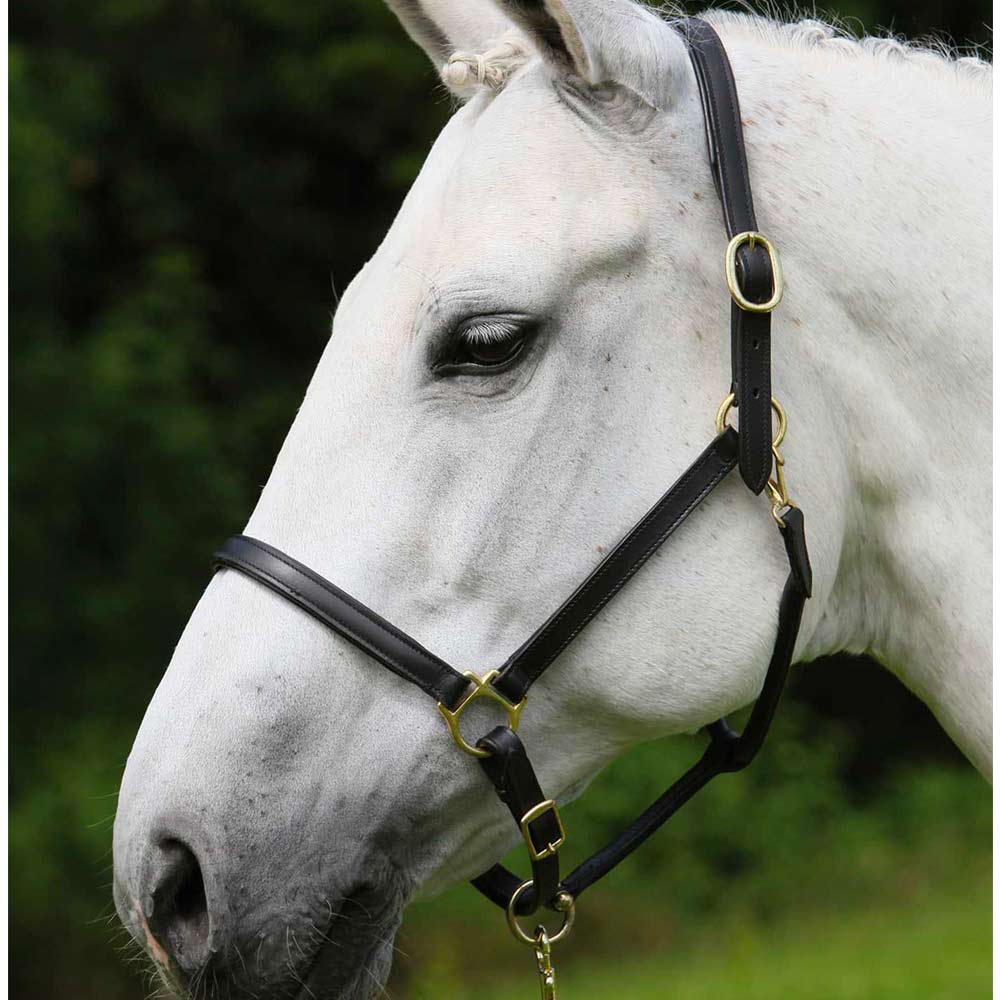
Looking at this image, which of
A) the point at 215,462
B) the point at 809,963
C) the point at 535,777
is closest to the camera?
the point at 535,777

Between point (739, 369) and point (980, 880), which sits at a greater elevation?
point (739, 369)

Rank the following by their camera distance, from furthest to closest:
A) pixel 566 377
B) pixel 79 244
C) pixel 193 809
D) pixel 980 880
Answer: pixel 79 244, pixel 980 880, pixel 566 377, pixel 193 809

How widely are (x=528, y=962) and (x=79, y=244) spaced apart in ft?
19.1

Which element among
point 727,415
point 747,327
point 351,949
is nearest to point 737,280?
point 747,327

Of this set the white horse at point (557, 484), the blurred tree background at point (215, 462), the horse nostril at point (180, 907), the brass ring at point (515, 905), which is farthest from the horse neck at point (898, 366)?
the blurred tree background at point (215, 462)

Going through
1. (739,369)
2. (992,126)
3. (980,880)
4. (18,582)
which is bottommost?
(18,582)

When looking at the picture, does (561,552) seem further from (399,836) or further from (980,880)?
(980,880)

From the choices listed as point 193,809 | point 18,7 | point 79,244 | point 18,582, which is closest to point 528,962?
point 18,582

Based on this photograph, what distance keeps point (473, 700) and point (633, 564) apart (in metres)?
0.31

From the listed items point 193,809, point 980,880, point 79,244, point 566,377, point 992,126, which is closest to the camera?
point 193,809

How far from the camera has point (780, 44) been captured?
2135 mm

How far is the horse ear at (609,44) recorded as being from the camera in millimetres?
1867

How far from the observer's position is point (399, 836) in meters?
1.90

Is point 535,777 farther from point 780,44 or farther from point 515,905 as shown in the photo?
point 780,44
